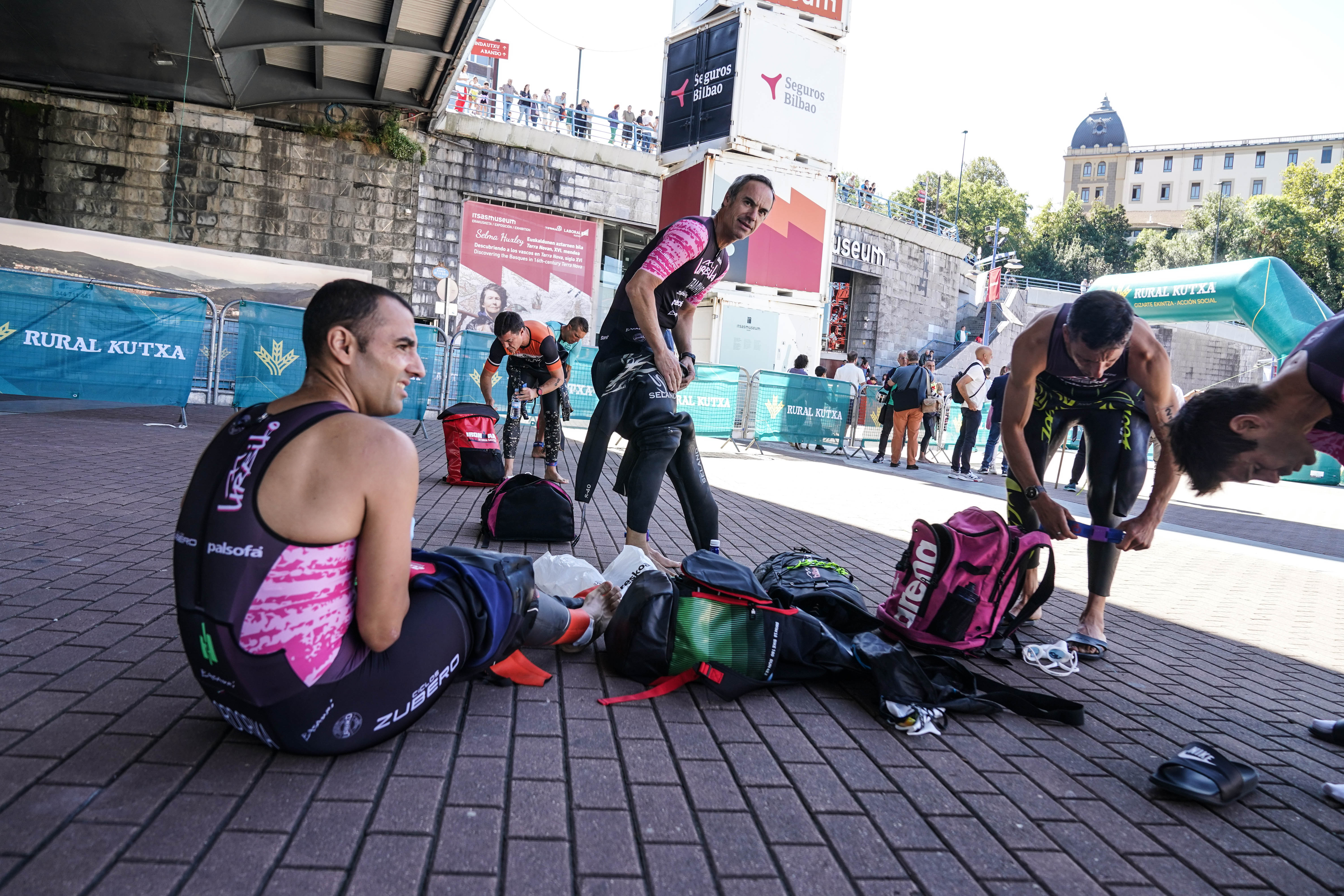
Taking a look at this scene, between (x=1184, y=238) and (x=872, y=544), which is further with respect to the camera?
(x=1184, y=238)

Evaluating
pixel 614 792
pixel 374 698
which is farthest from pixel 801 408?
pixel 374 698

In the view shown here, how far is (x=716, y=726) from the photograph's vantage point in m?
2.75

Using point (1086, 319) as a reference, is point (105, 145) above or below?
above

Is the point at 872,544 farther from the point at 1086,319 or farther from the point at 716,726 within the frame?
the point at 716,726

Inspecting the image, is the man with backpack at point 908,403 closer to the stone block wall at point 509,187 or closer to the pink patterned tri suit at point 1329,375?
the stone block wall at point 509,187

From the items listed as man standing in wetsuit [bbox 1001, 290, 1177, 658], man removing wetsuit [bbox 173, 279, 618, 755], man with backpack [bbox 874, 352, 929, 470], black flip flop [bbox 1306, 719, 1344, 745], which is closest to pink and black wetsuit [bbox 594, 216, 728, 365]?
man standing in wetsuit [bbox 1001, 290, 1177, 658]

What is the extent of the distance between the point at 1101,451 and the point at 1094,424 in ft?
0.45

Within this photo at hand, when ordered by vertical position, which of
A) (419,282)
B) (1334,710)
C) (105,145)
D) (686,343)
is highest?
(105,145)

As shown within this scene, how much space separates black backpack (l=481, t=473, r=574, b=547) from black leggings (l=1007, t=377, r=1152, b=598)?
108 inches

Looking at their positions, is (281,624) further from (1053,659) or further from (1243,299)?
(1243,299)

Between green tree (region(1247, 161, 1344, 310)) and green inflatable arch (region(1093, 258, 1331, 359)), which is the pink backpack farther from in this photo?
green tree (region(1247, 161, 1344, 310))

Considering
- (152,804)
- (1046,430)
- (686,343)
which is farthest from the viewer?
(686,343)

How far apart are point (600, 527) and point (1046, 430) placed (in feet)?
10.3

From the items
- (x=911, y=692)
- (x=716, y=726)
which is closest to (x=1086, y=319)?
(x=911, y=692)
